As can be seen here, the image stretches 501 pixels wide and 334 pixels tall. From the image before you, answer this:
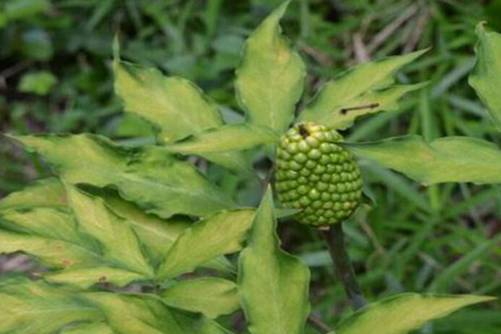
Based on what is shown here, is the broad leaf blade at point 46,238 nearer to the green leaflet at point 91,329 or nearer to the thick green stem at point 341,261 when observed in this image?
the green leaflet at point 91,329

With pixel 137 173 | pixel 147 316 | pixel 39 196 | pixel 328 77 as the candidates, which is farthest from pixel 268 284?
pixel 328 77

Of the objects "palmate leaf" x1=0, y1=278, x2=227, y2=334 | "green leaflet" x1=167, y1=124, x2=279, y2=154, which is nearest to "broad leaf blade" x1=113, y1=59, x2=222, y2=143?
"green leaflet" x1=167, y1=124, x2=279, y2=154

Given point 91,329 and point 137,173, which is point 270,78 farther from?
point 91,329

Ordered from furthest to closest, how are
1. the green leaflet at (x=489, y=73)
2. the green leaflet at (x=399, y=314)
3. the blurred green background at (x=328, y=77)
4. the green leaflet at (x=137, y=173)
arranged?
the blurred green background at (x=328, y=77), the green leaflet at (x=137, y=173), the green leaflet at (x=489, y=73), the green leaflet at (x=399, y=314)

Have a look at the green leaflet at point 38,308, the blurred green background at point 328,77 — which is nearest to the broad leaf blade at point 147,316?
the green leaflet at point 38,308

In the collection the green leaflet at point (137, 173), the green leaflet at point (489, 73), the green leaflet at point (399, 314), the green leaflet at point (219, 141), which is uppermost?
the green leaflet at point (489, 73)

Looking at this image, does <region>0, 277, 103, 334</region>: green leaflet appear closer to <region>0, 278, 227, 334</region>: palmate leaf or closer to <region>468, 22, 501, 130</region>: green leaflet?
<region>0, 278, 227, 334</region>: palmate leaf
